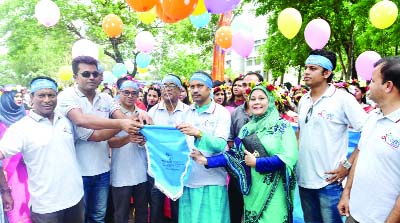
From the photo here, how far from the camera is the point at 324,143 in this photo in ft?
10.4

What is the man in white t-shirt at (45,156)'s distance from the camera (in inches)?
117

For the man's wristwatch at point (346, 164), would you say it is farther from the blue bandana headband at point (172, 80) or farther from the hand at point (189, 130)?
the blue bandana headband at point (172, 80)

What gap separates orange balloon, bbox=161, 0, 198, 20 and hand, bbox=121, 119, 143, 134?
2.10 m

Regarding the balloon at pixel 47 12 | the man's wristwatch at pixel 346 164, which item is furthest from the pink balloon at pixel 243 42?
the man's wristwatch at pixel 346 164

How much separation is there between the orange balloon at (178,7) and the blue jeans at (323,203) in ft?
9.30

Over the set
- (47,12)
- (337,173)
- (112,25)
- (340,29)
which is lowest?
(337,173)

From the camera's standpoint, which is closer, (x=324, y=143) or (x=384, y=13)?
(x=324, y=143)

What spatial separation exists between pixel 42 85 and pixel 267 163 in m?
2.00

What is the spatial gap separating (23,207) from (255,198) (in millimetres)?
2529

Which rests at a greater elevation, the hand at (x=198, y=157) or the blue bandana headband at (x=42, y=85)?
the blue bandana headband at (x=42, y=85)

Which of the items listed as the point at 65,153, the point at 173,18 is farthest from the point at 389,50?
the point at 65,153

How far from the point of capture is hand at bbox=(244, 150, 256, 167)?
310 centimetres

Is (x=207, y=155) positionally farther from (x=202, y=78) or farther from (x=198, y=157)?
(x=202, y=78)

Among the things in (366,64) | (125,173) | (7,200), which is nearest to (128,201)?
(125,173)
